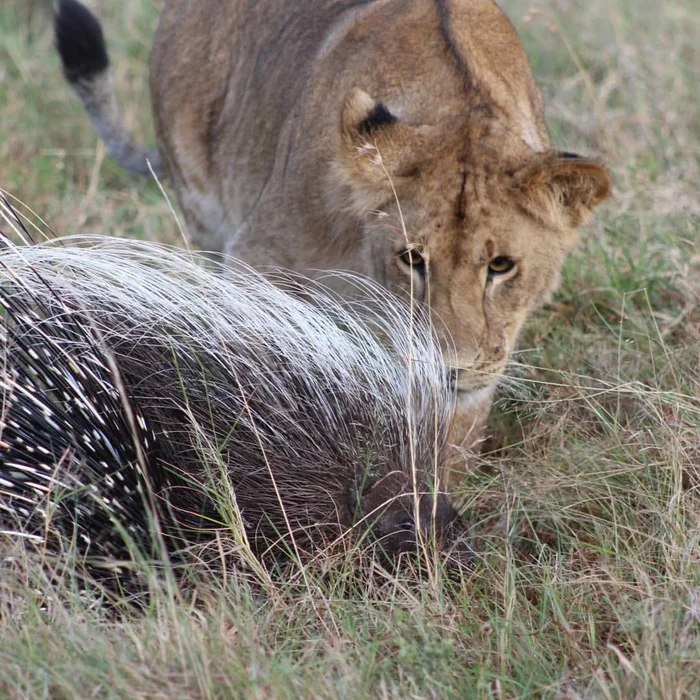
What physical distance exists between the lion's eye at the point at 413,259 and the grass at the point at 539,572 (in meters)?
0.45

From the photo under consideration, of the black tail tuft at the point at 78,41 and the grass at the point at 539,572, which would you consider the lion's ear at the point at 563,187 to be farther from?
the black tail tuft at the point at 78,41

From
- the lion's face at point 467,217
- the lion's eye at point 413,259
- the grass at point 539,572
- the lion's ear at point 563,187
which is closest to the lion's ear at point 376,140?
the lion's face at point 467,217

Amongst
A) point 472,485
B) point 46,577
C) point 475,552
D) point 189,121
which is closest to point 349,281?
point 472,485

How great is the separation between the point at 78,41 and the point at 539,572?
3063 mm

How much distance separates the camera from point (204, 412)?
3.20 metres

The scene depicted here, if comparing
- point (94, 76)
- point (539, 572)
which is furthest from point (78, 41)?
point (539, 572)

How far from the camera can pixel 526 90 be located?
13.4 ft

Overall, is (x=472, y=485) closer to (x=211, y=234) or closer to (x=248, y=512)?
(x=248, y=512)

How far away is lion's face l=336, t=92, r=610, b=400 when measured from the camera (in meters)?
A: 3.37

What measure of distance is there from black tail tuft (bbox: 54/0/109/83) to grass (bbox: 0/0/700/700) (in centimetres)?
54

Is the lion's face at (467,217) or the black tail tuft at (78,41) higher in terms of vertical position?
the black tail tuft at (78,41)

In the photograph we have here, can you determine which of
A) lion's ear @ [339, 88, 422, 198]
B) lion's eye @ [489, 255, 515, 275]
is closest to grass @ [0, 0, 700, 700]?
lion's eye @ [489, 255, 515, 275]

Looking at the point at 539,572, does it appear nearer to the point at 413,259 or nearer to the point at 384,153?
the point at 413,259

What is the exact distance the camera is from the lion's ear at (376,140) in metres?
3.47
